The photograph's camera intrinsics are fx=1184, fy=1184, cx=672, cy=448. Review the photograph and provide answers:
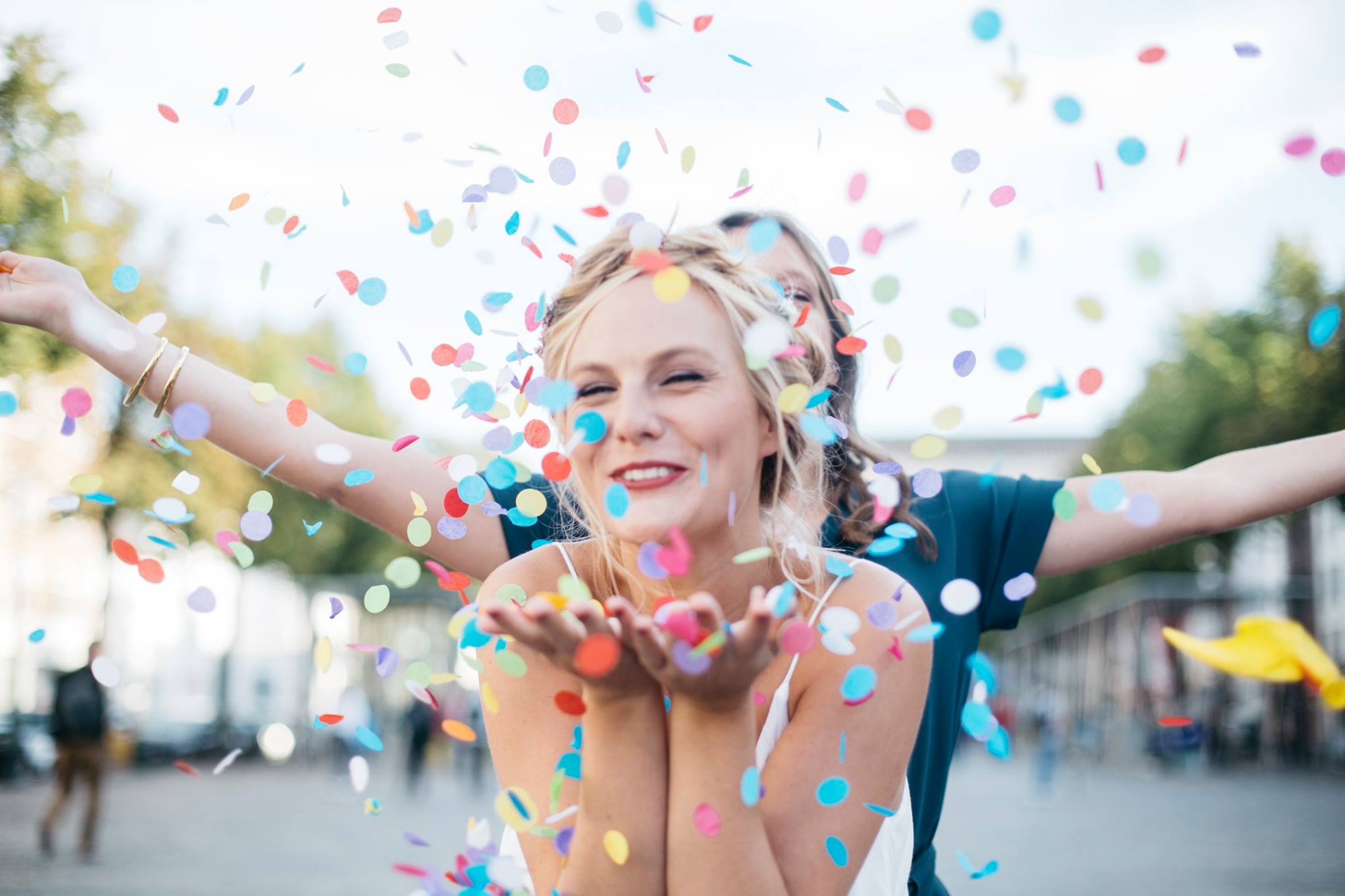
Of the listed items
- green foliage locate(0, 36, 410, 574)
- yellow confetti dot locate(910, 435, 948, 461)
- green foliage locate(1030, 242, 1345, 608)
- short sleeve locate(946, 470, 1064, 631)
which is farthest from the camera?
green foliage locate(1030, 242, 1345, 608)

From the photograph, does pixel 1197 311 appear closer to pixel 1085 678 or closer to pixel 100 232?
pixel 1085 678

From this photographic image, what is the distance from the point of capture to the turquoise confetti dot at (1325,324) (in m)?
2.12

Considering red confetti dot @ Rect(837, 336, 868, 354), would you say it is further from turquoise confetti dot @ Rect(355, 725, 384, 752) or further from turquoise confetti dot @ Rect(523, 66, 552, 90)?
turquoise confetti dot @ Rect(355, 725, 384, 752)

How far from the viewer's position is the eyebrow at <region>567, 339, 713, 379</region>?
1.93 meters

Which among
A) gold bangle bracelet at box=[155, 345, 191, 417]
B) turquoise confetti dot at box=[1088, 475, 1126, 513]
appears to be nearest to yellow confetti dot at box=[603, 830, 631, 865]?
turquoise confetti dot at box=[1088, 475, 1126, 513]

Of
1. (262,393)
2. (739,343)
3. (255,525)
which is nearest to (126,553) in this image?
(255,525)

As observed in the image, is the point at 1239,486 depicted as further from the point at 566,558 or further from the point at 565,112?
the point at 565,112

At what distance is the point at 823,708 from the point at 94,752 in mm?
11905

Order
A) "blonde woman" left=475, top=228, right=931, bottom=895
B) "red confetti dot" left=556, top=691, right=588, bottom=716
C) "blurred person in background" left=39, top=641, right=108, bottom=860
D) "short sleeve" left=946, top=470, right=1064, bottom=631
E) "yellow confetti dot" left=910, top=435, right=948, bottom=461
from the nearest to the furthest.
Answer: "blonde woman" left=475, top=228, right=931, bottom=895 → "red confetti dot" left=556, top=691, right=588, bottom=716 → "yellow confetti dot" left=910, top=435, right=948, bottom=461 → "short sleeve" left=946, top=470, right=1064, bottom=631 → "blurred person in background" left=39, top=641, right=108, bottom=860

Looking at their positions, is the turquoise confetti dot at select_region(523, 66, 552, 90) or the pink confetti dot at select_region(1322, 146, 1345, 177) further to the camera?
the turquoise confetti dot at select_region(523, 66, 552, 90)

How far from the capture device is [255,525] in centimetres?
230

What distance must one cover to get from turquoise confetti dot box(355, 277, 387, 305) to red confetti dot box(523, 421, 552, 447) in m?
0.45

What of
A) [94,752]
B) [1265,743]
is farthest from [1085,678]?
[94,752]

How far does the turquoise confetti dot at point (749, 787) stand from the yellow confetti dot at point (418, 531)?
920 millimetres
